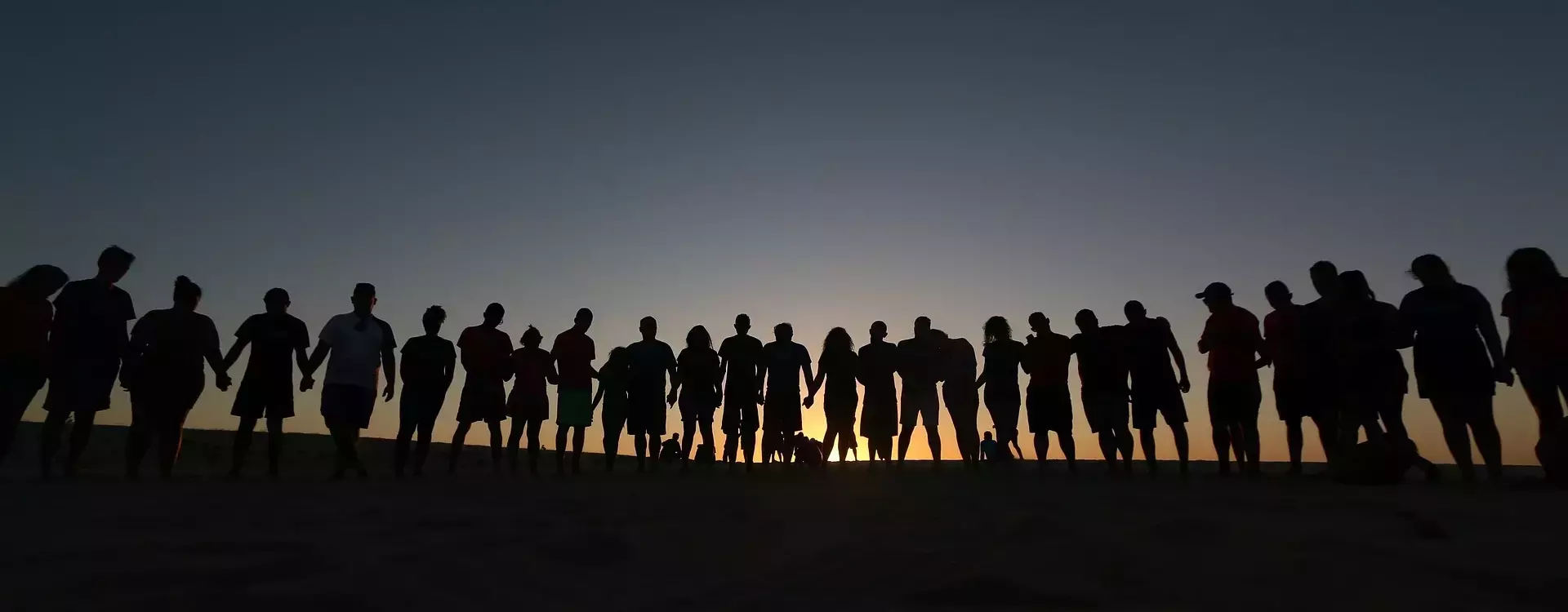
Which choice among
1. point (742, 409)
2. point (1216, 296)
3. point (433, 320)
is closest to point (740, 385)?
point (742, 409)

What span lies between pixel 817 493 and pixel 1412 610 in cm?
323

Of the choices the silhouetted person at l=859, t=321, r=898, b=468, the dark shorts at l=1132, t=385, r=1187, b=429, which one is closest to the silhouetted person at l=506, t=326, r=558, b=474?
the silhouetted person at l=859, t=321, r=898, b=468

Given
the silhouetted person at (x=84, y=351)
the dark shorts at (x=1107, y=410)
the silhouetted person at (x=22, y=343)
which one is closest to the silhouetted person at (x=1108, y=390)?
the dark shorts at (x=1107, y=410)

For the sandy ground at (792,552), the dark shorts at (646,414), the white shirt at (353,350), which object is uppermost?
the white shirt at (353,350)

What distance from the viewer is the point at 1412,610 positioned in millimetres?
2359

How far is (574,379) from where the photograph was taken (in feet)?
29.4

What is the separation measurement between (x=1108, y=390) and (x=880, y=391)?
8.10ft

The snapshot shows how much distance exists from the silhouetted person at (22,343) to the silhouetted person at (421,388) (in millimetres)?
2504

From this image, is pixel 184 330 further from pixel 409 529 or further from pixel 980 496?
pixel 980 496

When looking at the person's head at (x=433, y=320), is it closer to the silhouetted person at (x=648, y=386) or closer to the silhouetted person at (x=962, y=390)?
the silhouetted person at (x=648, y=386)

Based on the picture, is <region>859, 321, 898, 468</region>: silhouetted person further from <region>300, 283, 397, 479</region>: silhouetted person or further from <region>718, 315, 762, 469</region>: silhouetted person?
<region>300, 283, 397, 479</region>: silhouetted person

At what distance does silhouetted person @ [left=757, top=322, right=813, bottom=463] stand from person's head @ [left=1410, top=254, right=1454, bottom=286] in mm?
5516

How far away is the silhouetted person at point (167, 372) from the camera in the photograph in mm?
6527

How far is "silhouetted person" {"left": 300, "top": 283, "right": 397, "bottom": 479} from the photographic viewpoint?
721 cm
